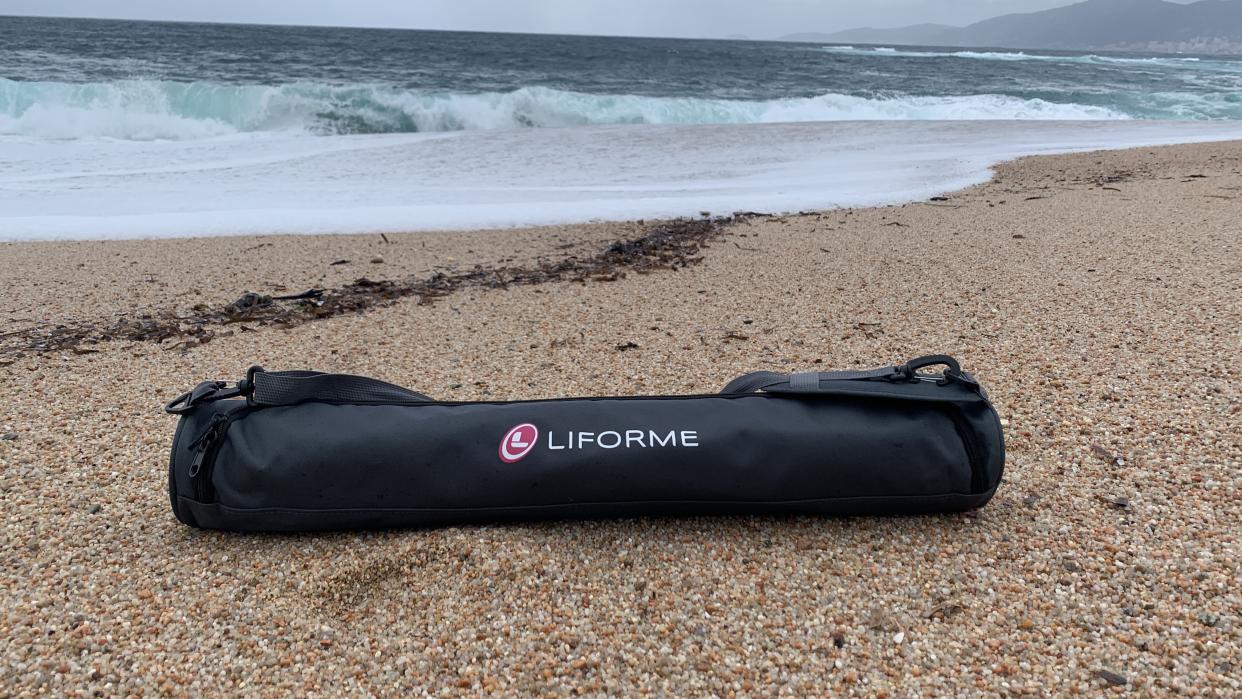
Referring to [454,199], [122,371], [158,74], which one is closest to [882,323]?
[122,371]

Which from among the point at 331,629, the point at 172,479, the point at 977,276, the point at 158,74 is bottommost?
the point at 331,629

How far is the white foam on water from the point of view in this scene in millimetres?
6719

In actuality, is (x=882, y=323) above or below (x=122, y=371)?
above

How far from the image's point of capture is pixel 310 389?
1.90 m

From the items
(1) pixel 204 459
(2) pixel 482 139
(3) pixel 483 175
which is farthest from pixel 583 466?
(2) pixel 482 139

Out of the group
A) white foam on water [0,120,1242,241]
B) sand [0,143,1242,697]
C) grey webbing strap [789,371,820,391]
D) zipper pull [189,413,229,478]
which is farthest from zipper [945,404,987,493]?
white foam on water [0,120,1242,241]

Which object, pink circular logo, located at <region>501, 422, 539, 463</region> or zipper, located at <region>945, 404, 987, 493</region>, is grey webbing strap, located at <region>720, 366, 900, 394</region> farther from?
pink circular logo, located at <region>501, 422, 539, 463</region>

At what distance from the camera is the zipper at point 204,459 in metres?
1.76

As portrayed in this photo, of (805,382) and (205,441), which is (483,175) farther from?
(805,382)

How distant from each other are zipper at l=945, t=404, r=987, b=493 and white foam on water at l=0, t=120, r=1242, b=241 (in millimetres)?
5125

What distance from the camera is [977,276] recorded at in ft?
13.4

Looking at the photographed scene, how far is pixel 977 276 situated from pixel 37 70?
26.2 m

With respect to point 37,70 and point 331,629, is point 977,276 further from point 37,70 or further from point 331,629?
point 37,70

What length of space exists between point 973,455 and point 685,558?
755mm
